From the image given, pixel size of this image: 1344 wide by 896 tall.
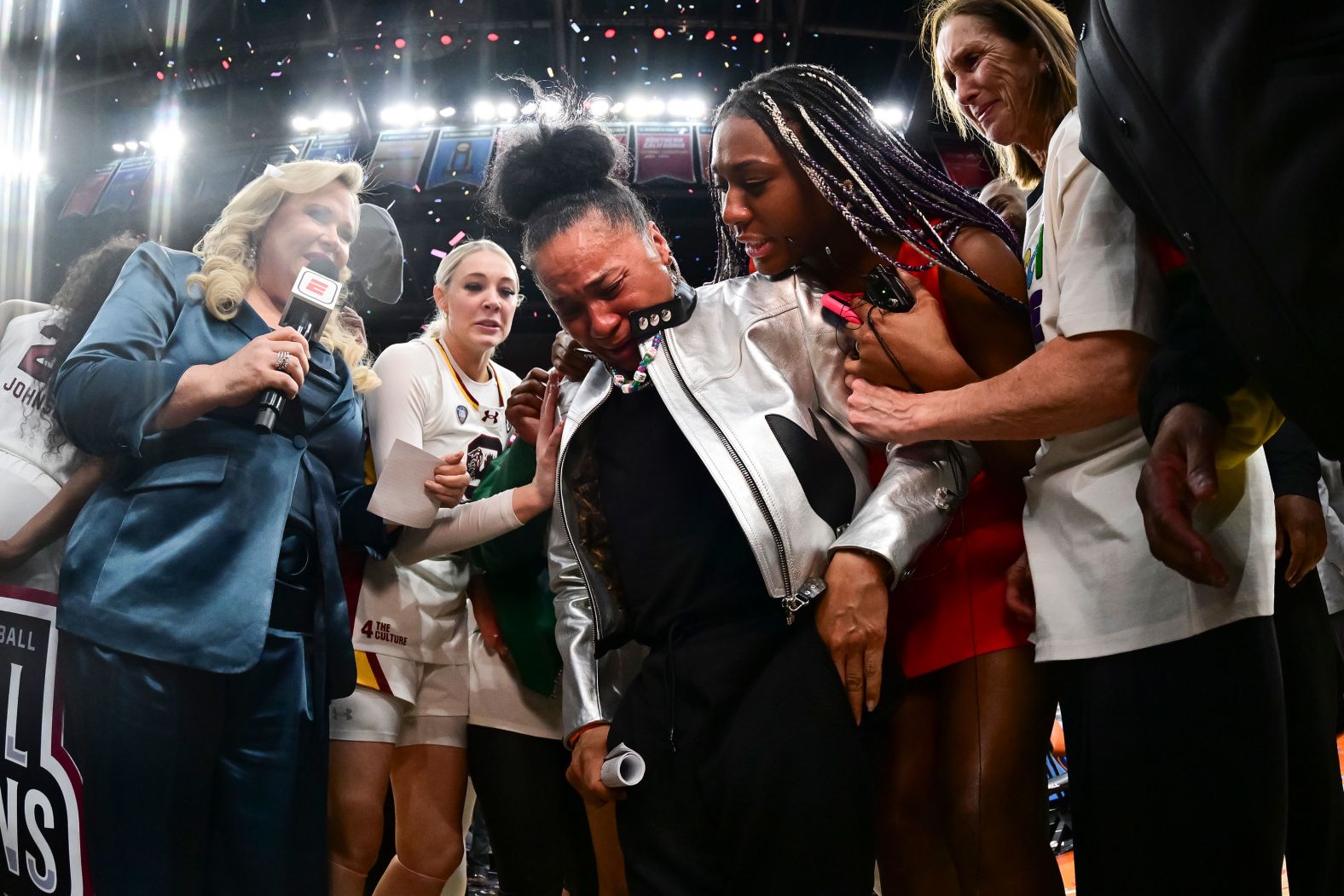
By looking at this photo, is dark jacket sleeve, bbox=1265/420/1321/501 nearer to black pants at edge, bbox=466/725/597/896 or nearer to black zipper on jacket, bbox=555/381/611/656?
black zipper on jacket, bbox=555/381/611/656

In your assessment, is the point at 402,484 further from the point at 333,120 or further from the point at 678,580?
the point at 333,120

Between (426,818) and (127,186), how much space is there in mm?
1274

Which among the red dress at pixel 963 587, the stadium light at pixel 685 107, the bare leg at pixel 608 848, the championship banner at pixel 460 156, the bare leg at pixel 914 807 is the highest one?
the championship banner at pixel 460 156

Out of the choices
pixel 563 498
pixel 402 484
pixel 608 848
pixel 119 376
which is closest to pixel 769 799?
pixel 563 498

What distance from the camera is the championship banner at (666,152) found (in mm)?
4543

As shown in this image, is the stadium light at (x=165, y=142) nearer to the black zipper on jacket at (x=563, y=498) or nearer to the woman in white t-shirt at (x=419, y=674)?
the woman in white t-shirt at (x=419, y=674)

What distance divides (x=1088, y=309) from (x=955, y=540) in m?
0.41

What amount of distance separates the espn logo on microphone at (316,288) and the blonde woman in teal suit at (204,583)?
76 millimetres

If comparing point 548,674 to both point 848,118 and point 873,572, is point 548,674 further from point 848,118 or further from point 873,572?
point 848,118

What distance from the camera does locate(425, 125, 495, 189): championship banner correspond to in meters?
4.76

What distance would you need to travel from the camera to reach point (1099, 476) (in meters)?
1.09

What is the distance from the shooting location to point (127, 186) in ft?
4.52

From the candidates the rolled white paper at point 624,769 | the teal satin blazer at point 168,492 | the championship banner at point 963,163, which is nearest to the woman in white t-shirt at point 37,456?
the teal satin blazer at point 168,492

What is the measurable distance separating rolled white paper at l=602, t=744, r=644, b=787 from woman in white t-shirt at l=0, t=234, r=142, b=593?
78 cm
